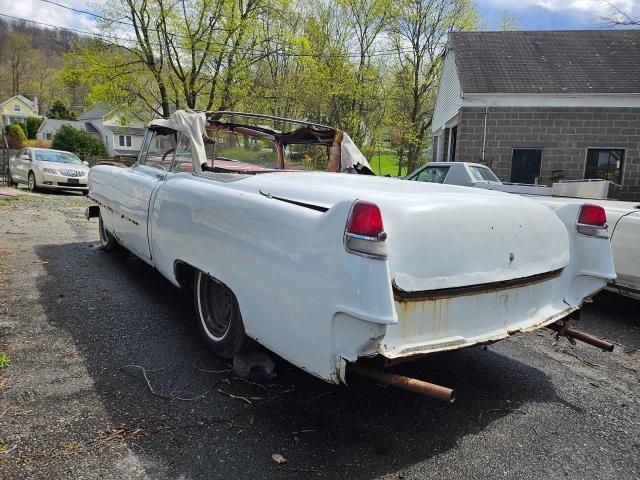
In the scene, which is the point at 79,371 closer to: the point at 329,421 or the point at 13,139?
the point at 329,421

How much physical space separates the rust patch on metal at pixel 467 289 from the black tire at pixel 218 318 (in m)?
1.08

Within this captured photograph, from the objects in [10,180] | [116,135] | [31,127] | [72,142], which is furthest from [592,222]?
[31,127]

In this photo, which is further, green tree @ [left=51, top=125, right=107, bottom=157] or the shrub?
the shrub

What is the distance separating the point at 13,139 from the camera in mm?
50000

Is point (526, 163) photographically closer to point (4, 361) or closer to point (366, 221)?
point (366, 221)

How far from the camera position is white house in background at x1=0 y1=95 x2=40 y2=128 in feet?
232

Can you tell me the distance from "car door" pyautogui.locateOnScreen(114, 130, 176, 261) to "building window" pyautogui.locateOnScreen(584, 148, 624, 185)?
575 inches

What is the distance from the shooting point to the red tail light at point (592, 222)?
298 centimetres

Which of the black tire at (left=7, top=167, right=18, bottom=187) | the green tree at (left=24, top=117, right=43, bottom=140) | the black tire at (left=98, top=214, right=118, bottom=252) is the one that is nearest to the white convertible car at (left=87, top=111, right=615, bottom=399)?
the black tire at (left=98, top=214, right=118, bottom=252)

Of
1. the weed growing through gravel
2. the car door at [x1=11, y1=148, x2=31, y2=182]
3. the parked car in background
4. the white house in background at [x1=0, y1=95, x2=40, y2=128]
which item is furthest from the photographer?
the white house in background at [x1=0, y1=95, x2=40, y2=128]

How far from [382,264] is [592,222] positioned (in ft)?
5.84

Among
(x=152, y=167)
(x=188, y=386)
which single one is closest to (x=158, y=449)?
(x=188, y=386)

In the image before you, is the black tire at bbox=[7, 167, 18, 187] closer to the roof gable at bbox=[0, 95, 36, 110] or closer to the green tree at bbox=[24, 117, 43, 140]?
the green tree at bbox=[24, 117, 43, 140]

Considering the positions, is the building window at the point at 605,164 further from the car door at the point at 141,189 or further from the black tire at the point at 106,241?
the car door at the point at 141,189
